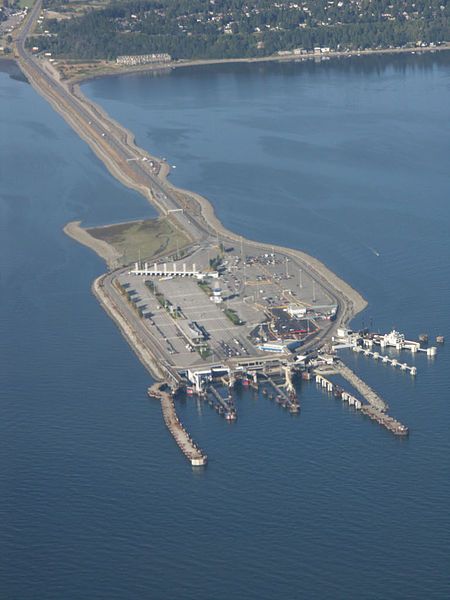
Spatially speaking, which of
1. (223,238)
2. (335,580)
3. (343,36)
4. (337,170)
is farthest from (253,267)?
(343,36)

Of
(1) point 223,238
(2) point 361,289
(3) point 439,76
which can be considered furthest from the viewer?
(3) point 439,76

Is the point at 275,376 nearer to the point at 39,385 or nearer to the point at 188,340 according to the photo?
the point at 188,340

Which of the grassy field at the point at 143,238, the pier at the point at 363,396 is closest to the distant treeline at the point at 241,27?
the grassy field at the point at 143,238

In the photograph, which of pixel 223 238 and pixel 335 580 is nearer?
pixel 335 580

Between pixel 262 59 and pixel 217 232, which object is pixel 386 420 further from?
pixel 262 59

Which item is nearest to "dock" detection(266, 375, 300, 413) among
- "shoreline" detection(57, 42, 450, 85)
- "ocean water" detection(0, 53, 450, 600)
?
"ocean water" detection(0, 53, 450, 600)

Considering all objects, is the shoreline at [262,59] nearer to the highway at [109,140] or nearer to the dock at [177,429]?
the highway at [109,140]

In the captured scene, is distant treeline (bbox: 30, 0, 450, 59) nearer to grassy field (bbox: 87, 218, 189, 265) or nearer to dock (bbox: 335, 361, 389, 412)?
grassy field (bbox: 87, 218, 189, 265)

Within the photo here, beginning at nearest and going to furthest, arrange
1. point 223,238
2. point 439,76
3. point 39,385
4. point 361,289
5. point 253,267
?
point 39,385 → point 361,289 → point 253,267 → point 223,238 → point 439,76

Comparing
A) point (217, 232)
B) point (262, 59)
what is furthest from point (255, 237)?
point (262, 59)
